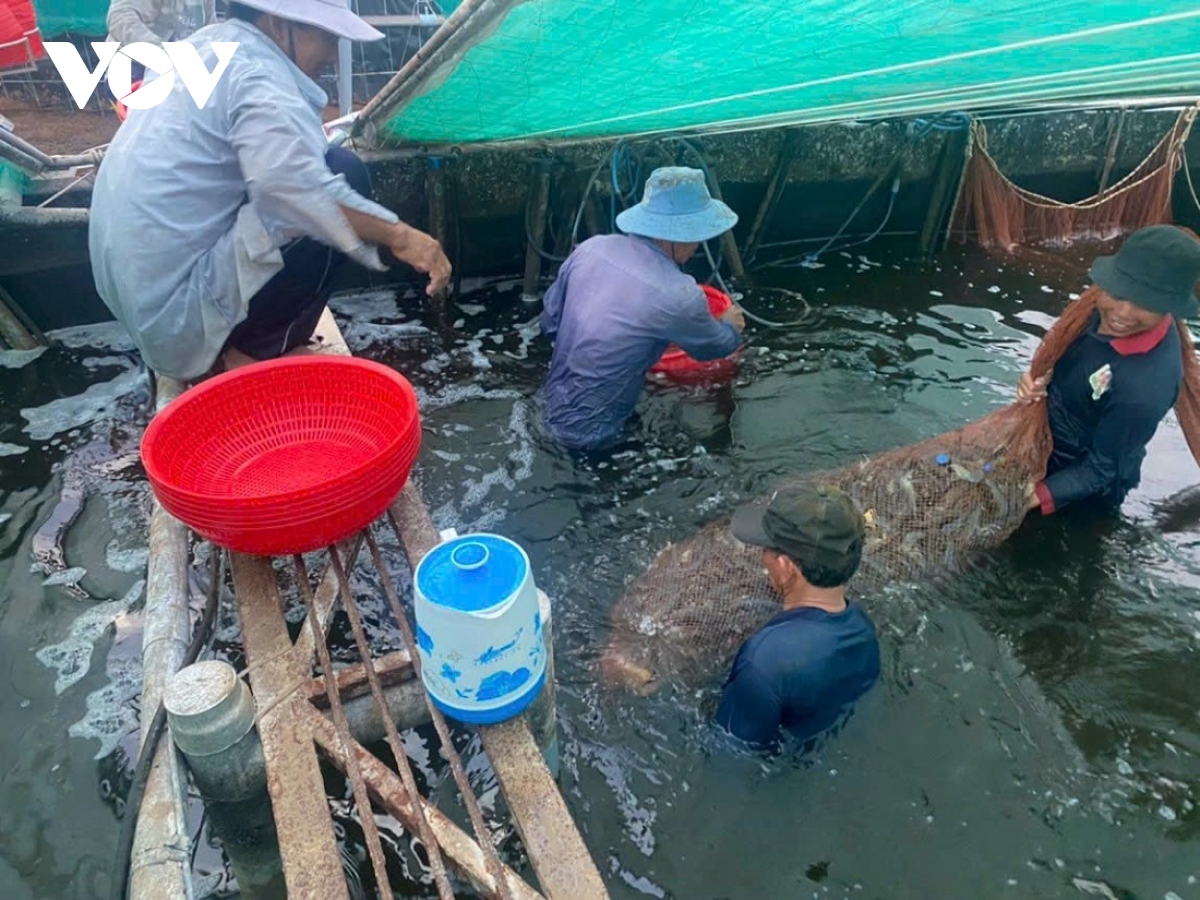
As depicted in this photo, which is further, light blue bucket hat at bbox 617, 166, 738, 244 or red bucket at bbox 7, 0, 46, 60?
red bucket at bbox 7, 0, 46, 60

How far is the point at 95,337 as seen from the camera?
6312 mm

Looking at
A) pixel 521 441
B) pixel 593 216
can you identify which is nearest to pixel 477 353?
pixel 521 441

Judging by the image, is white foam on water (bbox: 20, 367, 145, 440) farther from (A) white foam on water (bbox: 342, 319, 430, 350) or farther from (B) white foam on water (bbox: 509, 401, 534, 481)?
(B) white foam on water (bbox: 509, 401, 534, 481)

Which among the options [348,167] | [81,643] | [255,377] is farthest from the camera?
[348,167]

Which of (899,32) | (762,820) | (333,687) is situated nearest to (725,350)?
(899,32)

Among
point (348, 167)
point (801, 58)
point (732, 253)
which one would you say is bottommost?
point (732, 253)

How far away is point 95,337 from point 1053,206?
9.60m

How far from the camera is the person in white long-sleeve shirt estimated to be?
3.26 m

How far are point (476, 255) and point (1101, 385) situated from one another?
562 centimetres

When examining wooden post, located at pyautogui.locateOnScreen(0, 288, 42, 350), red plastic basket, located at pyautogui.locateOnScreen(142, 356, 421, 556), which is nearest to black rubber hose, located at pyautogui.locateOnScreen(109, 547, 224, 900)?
red plastic basket, located at pyautogui.locateOnScreen(142, 356, 421, 556)

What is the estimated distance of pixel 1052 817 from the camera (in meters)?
3.27

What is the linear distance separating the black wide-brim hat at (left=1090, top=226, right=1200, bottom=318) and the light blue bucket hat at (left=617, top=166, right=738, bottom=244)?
2.13 meters

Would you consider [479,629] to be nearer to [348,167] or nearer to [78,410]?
[348,167]

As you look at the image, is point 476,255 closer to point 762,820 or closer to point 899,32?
point 899,32
